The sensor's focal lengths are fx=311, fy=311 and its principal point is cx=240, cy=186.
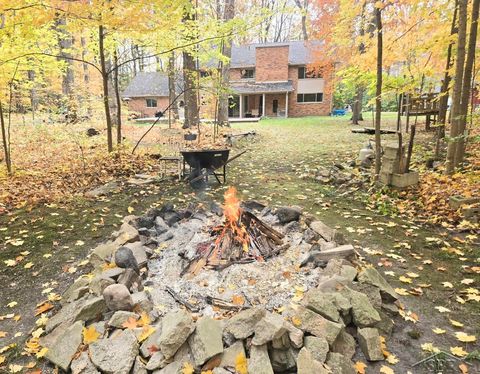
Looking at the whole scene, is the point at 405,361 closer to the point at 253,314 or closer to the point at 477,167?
the point at 253,314

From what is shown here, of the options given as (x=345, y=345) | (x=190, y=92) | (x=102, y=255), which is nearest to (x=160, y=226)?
(x=102, y=255)

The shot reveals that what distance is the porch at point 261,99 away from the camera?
29547 millimetres

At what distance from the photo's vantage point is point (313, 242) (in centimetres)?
415

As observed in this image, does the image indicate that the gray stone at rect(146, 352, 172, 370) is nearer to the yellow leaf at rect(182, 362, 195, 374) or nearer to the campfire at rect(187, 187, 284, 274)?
the yellow leaf at rect(182, 362, 195, 374)

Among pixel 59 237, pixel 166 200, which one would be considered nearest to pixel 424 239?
pixel 166 200

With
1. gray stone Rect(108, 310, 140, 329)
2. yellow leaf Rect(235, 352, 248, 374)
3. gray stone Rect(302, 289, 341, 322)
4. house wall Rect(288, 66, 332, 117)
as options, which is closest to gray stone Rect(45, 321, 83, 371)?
gray stone Rect(108, 310, 140, 329)

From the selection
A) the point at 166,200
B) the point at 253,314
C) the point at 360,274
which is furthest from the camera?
the point at 166,200

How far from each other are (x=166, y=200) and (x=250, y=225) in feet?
10.1

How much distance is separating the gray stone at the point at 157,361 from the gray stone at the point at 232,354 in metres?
0.44

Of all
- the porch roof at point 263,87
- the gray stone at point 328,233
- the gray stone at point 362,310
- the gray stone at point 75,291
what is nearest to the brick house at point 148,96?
the porch roof at point 263,87

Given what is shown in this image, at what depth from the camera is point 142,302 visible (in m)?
2.99

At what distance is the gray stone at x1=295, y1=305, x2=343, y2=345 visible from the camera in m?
2.64

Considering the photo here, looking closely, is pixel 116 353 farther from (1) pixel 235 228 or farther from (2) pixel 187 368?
(1) pixel 235 228

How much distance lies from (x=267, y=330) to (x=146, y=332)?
1.04 metres
